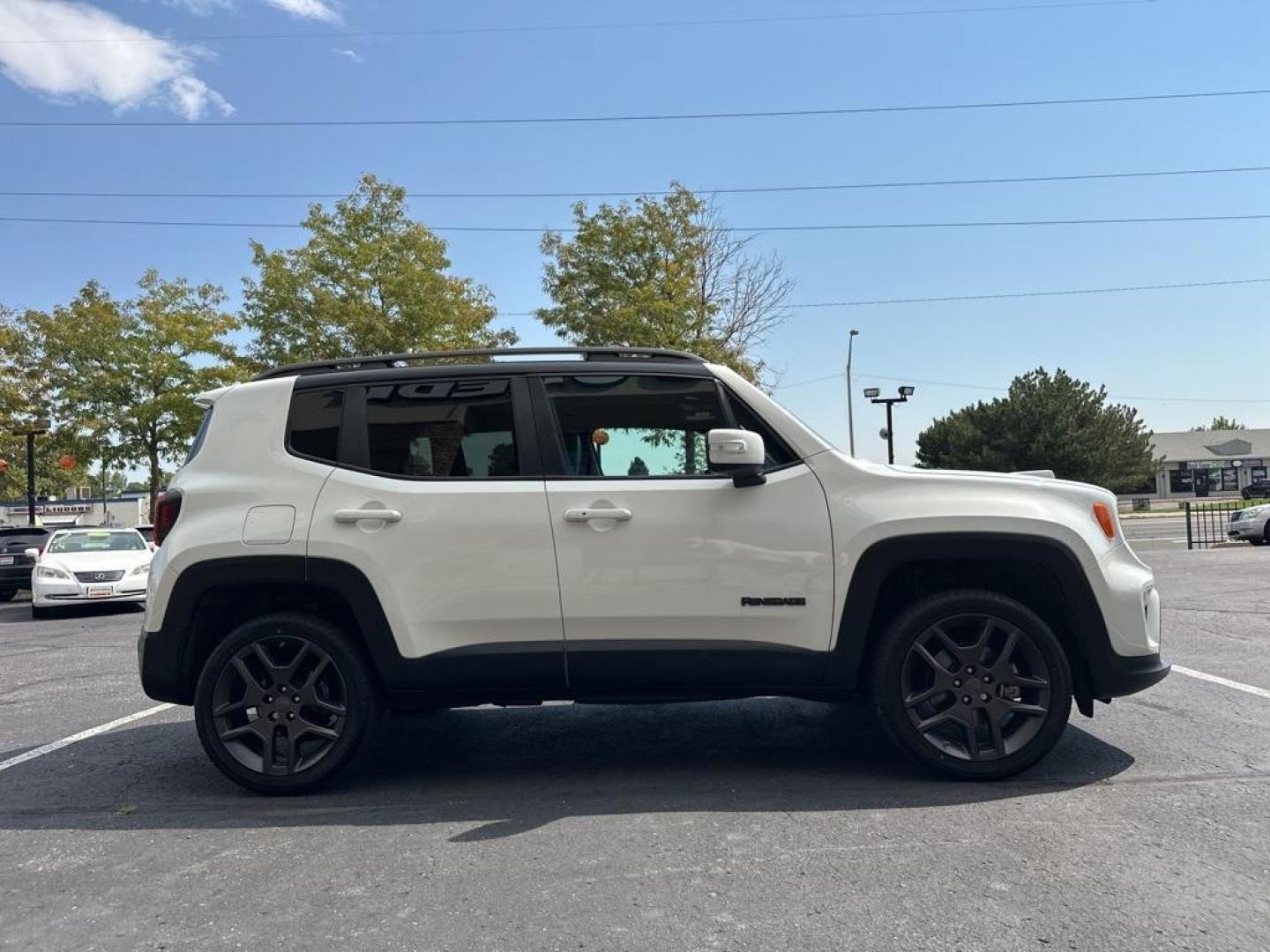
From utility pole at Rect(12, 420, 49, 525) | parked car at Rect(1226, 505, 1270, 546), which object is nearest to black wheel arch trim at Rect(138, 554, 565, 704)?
parked car at Rect(1226, 505, 1270, 546)

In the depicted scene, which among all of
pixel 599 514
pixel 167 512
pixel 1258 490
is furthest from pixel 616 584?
pixel 1258 490

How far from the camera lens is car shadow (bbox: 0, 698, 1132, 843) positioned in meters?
3.93

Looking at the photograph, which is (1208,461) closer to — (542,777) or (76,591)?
(76,591)

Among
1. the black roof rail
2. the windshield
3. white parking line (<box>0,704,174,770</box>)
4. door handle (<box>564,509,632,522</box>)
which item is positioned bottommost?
white parking line (<box>0,704,174,770</box>)

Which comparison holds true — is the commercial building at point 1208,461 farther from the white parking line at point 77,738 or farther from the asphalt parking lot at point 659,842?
the white parking line at point 77,738

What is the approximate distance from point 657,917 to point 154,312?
28.6m

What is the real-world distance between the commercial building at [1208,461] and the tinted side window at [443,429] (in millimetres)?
64200

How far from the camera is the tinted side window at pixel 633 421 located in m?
4.21

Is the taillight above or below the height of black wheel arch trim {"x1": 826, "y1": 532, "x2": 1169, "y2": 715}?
above

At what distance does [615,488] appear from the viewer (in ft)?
13.5

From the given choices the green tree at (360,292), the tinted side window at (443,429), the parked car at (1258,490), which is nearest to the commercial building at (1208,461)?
the parked car at (1258,490)

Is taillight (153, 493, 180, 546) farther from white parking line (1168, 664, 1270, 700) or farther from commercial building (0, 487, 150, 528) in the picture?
commercial building (0, 487, 150, 528)

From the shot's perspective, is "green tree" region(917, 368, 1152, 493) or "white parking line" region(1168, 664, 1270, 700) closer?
"white parking line" region(1168, 664, 1270, 700)

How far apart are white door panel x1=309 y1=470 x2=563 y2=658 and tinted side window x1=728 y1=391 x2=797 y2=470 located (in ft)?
3.29
